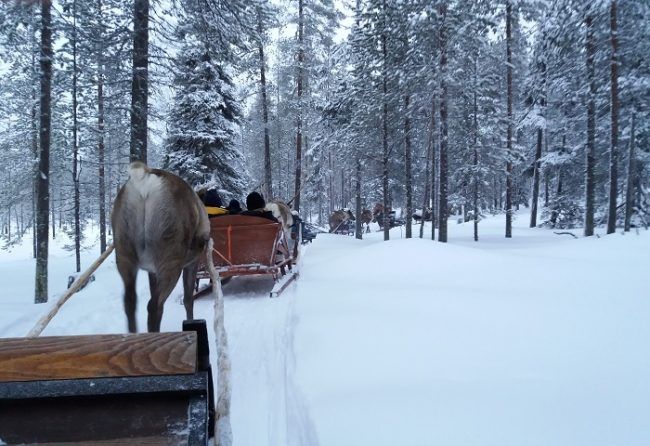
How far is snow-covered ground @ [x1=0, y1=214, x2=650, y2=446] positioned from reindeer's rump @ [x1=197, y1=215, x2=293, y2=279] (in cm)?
55

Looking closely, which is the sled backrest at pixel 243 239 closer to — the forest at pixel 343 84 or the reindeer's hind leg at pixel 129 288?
the forest at pixel 343 84

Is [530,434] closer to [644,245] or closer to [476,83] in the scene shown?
[644,245]

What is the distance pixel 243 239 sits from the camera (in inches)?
272

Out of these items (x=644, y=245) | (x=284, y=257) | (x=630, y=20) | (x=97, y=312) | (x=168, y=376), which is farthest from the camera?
(x=630, y=20)

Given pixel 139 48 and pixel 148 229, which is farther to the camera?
pixel 139 48

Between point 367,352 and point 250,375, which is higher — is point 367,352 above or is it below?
above

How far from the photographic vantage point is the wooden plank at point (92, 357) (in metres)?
1.23

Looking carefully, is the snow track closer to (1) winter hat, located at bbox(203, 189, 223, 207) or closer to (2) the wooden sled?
(2) the wooden sled

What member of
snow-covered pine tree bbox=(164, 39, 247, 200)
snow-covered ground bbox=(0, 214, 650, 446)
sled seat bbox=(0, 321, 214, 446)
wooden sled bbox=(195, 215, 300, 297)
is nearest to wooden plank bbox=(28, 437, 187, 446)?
sled seat bbox=(0, 321, 214, 446)

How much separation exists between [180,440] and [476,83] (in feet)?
65.9

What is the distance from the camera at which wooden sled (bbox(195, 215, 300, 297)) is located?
267 inches

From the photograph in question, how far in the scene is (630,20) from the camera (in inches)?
555

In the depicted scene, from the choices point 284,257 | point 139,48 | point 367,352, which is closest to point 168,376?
point 367,352

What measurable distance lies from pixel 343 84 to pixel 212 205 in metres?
17.2
